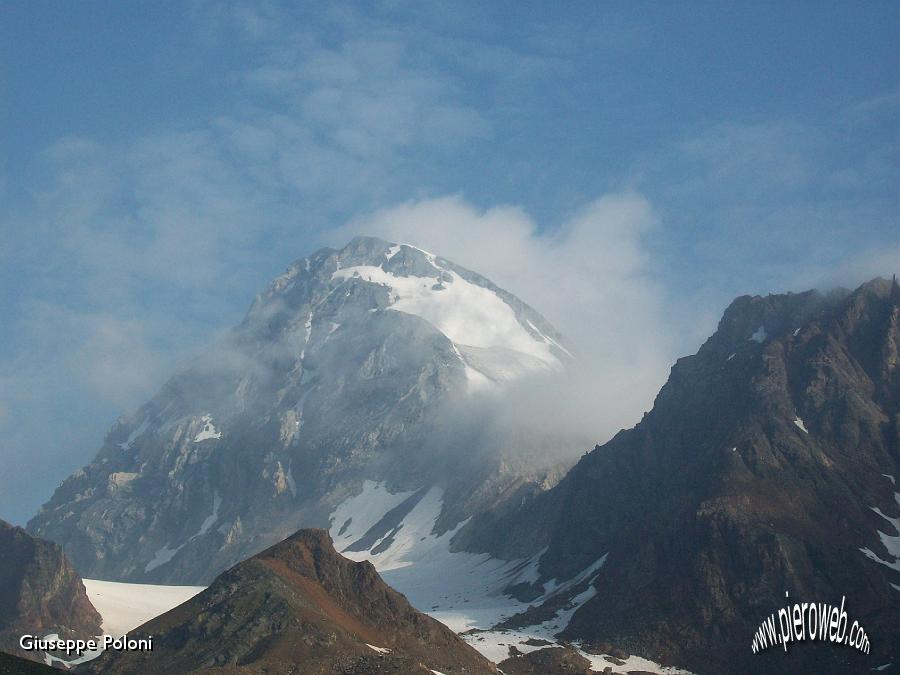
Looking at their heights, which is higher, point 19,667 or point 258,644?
point 258,644

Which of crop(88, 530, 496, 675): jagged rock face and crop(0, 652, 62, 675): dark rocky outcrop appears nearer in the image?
crop(0, 652, 62, 675): dark rocky outcrop

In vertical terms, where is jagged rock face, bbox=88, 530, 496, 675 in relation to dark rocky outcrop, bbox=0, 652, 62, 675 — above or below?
above

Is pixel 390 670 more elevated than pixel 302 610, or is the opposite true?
pixel 302 610

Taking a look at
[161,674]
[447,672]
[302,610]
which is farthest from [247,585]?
[447,672]

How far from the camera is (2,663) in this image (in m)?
104

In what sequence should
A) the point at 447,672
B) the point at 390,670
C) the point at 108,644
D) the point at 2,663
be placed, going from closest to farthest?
the point at 2,663
the point at 390,670
the point at 108,644
the point at 447,672

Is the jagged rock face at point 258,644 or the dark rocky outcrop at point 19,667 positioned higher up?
the jagged rock face at point 258,644

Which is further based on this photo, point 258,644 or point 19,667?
point 258,644

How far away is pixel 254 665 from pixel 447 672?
40.0m

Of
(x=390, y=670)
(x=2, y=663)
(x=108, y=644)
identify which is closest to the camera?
(x=2, y=663)

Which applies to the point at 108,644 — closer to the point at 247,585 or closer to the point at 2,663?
the point at 247,585

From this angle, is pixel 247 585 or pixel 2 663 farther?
pixel 247 585

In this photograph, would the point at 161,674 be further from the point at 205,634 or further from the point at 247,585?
the point at 247,585

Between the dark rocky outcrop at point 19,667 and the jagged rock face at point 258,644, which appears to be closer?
the dark rocky outcrop at point 19,667
